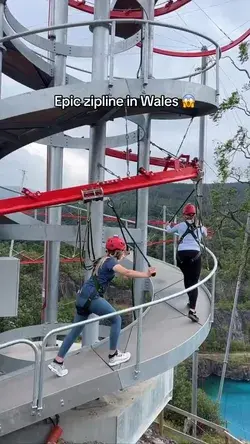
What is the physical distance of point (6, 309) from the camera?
7.29 m

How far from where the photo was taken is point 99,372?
5363 mm

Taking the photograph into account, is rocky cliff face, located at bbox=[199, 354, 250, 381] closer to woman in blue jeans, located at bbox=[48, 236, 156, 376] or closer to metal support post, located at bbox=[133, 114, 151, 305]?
metal support post, located at bbox=[133, 114, 151, 305]

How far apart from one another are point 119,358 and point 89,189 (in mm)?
2226

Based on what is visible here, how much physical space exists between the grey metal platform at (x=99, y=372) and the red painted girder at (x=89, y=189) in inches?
75.5

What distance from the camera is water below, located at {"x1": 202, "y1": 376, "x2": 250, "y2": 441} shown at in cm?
2492

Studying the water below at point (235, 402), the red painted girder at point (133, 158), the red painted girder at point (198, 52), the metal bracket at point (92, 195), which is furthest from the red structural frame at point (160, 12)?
the water below at point (235, 402)


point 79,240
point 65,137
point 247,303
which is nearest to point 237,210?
point 65,137

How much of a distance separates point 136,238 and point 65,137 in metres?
3.14

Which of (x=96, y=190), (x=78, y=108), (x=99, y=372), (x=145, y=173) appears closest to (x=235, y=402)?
(x=145, y=173)

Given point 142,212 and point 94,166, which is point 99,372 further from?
point 142,212

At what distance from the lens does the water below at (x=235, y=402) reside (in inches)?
981

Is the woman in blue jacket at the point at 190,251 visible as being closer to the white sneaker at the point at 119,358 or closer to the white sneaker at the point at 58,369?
the white sneaker at the point at 119,358

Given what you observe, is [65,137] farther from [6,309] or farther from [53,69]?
[6,309]

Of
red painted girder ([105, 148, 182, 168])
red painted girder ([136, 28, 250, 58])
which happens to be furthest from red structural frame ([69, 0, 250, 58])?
red painted girder ([105, 148, 182, 168])
